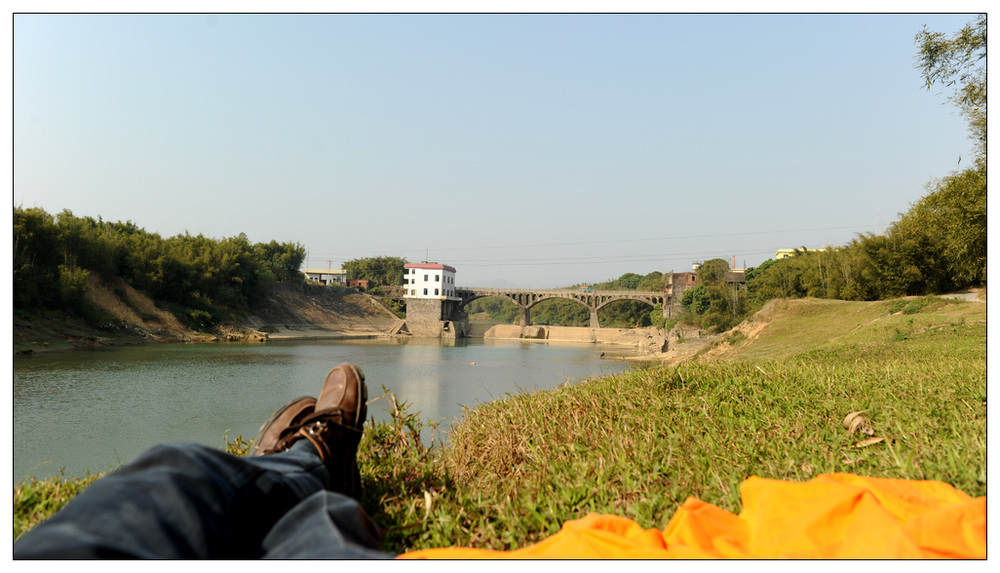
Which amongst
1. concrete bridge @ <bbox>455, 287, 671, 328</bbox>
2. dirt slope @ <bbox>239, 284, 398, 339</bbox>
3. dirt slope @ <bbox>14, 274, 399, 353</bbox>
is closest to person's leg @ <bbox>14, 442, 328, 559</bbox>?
dirt slope @ <bbox>14, 274, 399, 353</bbox>

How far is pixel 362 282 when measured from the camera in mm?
52656

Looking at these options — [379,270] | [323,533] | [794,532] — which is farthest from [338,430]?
[379,270]

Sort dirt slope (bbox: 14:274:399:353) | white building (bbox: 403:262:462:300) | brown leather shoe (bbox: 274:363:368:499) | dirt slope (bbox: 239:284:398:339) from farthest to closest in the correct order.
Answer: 1. white building (bbox: 403:262:462:300)
2. dirt slope (bbox: 239:284:398:339)
3. dirt slope (bbox: 14:274:399:353)
4. brown leather shoe (bbox: 274:363:368:499)

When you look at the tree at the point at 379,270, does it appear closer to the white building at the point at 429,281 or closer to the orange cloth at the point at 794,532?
the white building at the point at 429,281

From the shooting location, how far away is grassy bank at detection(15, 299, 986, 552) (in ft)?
5.04

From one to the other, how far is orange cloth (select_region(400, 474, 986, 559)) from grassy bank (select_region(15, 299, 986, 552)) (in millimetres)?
307

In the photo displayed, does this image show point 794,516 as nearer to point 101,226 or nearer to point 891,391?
point 891,391

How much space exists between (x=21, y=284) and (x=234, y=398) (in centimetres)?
1278

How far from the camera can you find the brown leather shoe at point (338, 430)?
4.91ft

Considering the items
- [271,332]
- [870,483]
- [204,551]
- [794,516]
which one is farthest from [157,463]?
[271,332]

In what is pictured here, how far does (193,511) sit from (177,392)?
11.0m

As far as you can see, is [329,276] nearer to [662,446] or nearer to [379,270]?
[379,270]

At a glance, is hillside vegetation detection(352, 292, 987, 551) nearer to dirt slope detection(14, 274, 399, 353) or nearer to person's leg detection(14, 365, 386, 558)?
person's leg detection(14, 365, 386, 558)

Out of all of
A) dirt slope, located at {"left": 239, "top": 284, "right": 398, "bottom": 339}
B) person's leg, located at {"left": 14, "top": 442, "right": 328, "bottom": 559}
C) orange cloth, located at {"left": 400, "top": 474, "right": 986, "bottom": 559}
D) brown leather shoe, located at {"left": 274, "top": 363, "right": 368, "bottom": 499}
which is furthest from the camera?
dirt slope, located at {"left": 239, "top": 284, "right": 398, "bottom": 339}
